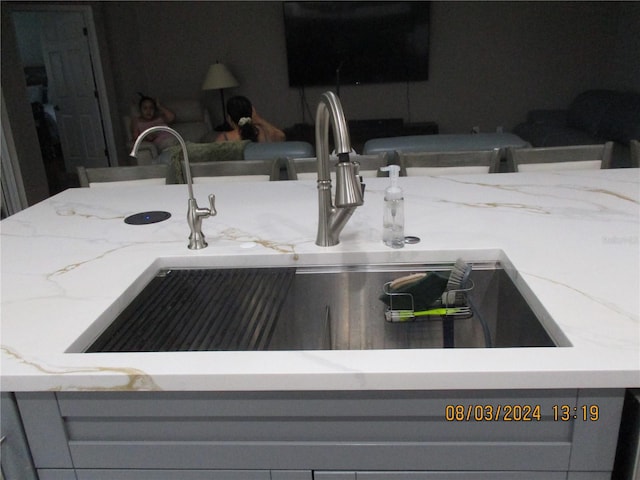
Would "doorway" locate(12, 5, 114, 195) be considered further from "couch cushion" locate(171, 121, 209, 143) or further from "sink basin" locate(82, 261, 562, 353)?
"sink basin" locate(82, 261, 562, 353)

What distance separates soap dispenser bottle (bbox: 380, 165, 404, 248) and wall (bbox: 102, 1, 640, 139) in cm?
559

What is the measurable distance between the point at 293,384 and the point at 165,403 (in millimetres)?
224

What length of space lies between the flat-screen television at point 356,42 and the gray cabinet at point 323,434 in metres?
6.08

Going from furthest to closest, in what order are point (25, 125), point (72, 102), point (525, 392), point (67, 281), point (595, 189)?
1. point (72, 102)
2. point (25, 125)
3. point (595, 189)
4. point (67, 281)
5. point (525, 392)

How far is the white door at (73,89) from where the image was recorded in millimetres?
5879

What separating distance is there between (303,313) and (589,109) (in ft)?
18.6

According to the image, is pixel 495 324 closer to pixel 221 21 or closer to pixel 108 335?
pixel 108 335

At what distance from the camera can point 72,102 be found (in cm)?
616

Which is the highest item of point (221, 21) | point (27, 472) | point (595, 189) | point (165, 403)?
point (221, 21)

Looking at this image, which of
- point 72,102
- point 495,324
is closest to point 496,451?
point 495,324

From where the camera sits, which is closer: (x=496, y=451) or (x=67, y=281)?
(x=496, y=451)

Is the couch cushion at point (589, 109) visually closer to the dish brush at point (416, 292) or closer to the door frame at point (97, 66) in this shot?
the dish brush at point (416, 292)

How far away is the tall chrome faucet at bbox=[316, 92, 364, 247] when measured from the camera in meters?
1.03

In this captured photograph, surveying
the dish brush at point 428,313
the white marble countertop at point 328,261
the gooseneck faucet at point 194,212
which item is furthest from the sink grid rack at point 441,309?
the gooseneck faucet at point 194,212
